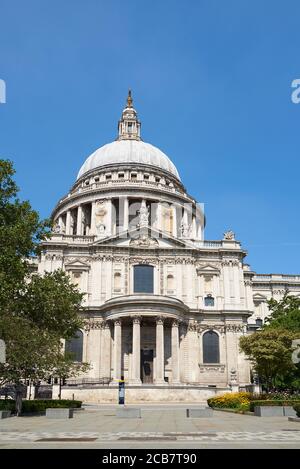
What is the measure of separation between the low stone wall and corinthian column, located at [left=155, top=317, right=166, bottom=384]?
363cm

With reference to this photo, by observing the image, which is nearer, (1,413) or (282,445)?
(282,445)

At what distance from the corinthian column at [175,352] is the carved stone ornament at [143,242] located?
464 inches

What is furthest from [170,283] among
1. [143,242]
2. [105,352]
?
[105,352]

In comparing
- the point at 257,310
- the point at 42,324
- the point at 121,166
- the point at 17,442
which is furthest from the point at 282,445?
the point at 121,166

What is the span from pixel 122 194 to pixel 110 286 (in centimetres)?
2104

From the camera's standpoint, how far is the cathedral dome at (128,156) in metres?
86.8

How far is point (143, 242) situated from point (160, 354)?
1588 cm

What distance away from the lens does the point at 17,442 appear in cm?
1450

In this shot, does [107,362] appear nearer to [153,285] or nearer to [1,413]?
[153,285]

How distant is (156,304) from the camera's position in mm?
54656

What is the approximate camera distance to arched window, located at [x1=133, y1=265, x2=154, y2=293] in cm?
6184

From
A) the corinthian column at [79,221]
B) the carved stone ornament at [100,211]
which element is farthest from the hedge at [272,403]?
the corinthian column at [79,221]

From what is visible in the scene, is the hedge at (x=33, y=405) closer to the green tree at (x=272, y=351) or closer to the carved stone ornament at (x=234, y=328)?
the green tree at (x=272, y=351)

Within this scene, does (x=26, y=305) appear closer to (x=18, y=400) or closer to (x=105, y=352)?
(x=18, y=400)
